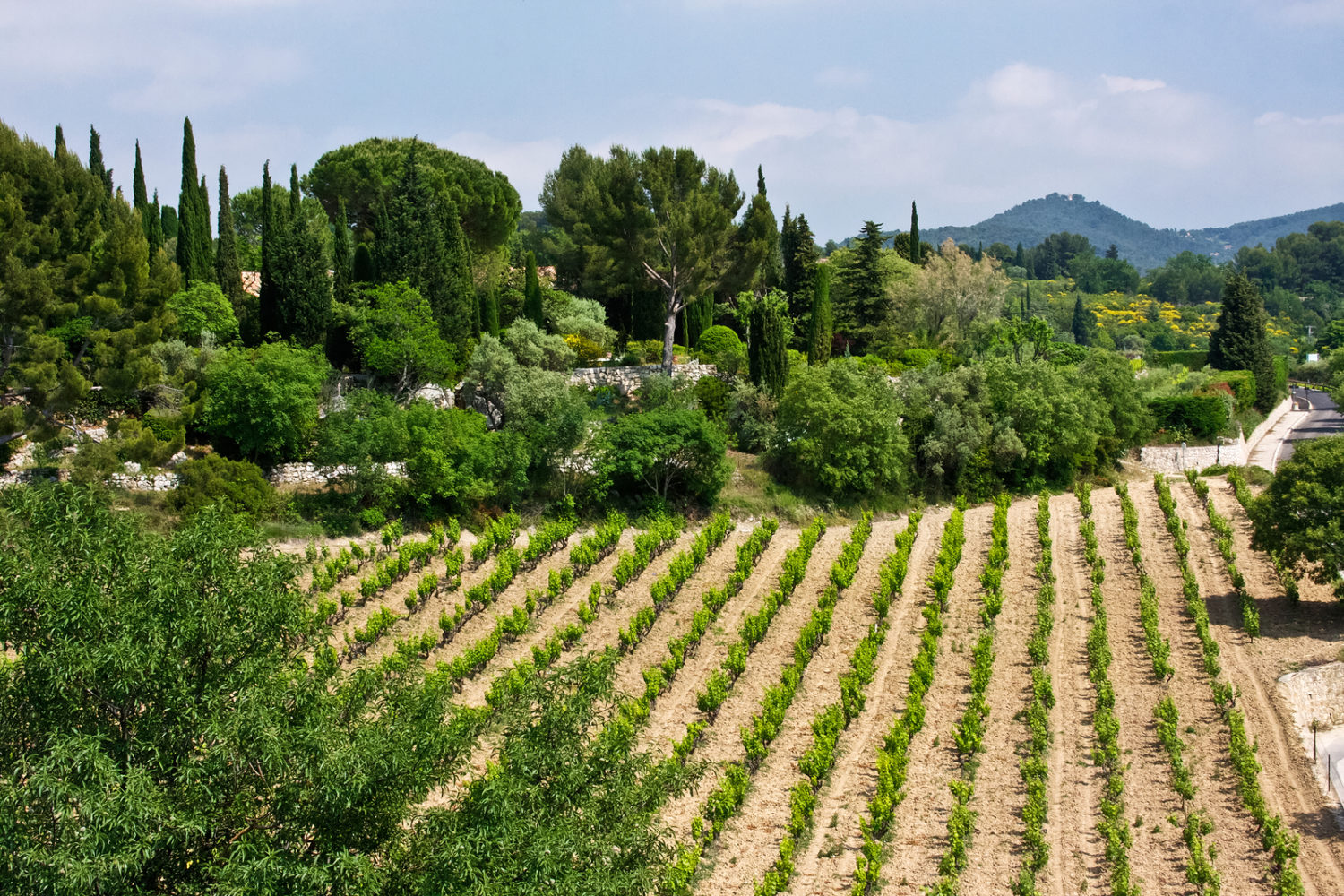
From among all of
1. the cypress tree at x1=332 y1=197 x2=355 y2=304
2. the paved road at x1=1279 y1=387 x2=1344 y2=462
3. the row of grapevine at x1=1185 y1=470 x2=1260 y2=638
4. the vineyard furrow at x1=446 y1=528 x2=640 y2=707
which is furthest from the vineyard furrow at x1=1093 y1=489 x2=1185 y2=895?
the cypress tree at x1=332 y1=197 x2=355 y2=304

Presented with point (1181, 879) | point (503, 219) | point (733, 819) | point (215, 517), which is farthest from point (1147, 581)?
point (503, 219)

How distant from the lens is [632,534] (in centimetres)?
2689

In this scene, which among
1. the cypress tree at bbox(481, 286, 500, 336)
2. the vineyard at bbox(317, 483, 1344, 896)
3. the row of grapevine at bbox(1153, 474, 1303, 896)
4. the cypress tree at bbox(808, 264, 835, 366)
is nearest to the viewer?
the row of grapevine at bbox(1153, 474, 1303, 896)

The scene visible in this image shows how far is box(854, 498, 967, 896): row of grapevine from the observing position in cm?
1334

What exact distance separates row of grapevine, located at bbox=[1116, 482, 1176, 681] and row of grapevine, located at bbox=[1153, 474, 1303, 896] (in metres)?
0.67

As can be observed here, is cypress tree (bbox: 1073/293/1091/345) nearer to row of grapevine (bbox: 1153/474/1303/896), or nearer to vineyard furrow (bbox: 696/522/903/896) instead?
row of grapevine (bbox: 1153/474/1303/896)

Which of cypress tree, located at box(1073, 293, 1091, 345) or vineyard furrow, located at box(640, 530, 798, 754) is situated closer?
Result: vineyard furrow, located at box(640, 530, 798, 754)

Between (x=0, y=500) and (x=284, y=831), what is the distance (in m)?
14.0

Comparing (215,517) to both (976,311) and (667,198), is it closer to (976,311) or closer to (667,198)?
(667,198)

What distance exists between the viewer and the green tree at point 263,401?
2530 centimetres

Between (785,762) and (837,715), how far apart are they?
119 centimetres

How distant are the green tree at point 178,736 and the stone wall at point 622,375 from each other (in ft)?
75.8

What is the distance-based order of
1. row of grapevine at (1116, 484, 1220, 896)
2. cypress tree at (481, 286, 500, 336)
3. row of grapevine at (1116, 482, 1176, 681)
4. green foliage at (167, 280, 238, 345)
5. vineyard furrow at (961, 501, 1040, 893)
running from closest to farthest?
row of grapevine at (1116, 484, 1220, 896)
vineyard furrow at (961, 501, 1040, 893)
row of grapevine at (1116, 482, 1176, 681)
green foliage at (167, 280, 238, 345)
cypress tree at (481, 286, 500, 336)

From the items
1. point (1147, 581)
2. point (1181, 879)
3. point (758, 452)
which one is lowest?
point (1181, 879)
